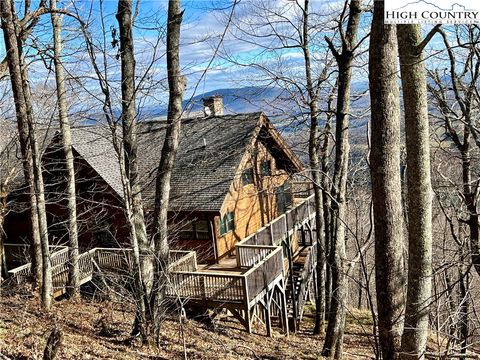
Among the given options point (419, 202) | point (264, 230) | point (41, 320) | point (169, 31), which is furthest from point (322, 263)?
point (419, 202)

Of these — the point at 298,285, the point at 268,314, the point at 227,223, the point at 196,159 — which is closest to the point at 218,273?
the point at 268,314

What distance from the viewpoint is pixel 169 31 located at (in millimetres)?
9062

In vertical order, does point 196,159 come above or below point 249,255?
above

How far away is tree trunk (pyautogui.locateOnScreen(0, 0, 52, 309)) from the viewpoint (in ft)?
33.7

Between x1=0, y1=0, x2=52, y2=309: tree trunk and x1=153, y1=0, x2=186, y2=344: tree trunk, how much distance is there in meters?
3.88

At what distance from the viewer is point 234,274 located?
583 inches

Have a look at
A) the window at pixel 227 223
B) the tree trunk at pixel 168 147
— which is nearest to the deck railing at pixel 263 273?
the window at pixel 227 223

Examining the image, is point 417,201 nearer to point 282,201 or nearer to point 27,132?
point 27,132

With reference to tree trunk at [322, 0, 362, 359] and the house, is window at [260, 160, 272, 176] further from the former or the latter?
tree trunk at [322, 0, 362, 359]

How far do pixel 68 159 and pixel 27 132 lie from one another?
3.04 m

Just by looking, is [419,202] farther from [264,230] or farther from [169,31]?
[264,230]

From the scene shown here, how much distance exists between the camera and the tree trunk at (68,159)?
13094 millimetres

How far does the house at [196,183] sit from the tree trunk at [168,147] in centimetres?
634

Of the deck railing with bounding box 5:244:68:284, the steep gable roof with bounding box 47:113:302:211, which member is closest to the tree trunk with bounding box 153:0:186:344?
the steep gable roof with bounding box 47:113:302:211
